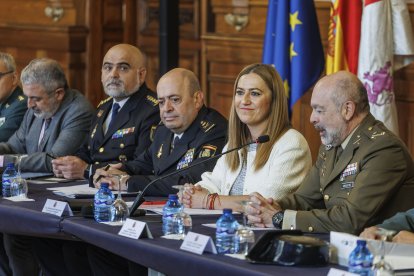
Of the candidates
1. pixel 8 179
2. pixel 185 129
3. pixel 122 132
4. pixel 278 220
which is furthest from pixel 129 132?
pixel 278 220

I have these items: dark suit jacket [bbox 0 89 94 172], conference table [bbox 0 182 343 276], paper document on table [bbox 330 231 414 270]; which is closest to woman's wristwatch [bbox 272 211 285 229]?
conference table [bbox 0 182 343 276]

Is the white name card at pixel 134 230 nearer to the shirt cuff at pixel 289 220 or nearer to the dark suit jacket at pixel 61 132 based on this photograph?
the shirt cuff at pixel 289 220

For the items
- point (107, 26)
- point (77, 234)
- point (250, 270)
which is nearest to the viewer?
point (250, 270)

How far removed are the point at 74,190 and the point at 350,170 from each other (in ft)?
5.22

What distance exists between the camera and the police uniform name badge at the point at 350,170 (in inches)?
163

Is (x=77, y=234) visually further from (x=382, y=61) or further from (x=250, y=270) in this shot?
(x=382, y=61)

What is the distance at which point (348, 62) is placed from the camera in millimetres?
6445

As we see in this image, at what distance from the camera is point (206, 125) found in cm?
522

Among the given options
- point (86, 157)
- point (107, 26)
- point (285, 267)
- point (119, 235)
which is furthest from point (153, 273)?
point (107, 26)

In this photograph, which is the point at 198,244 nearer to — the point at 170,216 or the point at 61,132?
the point at 170,216

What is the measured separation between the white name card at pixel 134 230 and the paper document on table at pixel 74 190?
96cm

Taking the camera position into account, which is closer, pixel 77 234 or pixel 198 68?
pixel 77 234

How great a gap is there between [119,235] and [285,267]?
2.84 feet

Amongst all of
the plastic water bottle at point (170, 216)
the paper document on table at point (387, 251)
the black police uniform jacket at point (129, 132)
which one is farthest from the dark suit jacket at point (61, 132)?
the paper document on table at point (387, 251)
